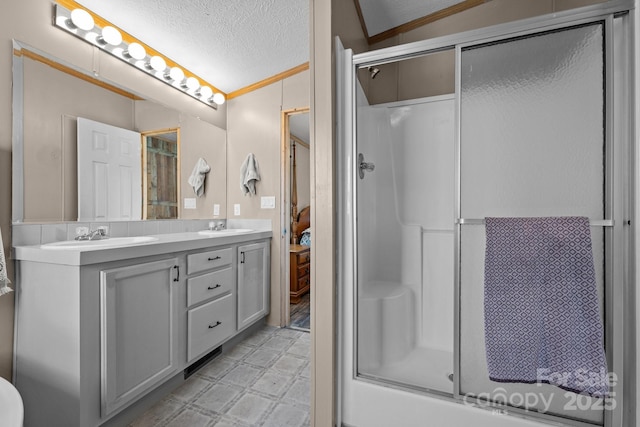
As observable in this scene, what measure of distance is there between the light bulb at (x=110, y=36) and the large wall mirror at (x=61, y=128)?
245mm

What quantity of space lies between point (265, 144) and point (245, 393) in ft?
6.67

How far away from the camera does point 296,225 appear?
4168 mm

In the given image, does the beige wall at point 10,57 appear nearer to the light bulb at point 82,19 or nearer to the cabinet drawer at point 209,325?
the light bulb at point 82,19

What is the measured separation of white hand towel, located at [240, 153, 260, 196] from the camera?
275 centimetres

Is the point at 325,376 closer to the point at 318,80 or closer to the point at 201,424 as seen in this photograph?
the point at 201,424

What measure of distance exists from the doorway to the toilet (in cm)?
145

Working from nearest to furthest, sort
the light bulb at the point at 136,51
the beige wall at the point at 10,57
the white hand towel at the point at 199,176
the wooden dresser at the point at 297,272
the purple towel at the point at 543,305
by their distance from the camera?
the purple towel at the point at 543,305 < the beige wall at the point at 10,57 < the light bulb at the point at 136,51 < the white hand towel at the point at 199,176 < the wooden dresser at the point at 297,272

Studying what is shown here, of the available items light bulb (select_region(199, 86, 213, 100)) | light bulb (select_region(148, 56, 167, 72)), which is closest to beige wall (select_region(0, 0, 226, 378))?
light bulb (select_region(148, 56, 167, 72))

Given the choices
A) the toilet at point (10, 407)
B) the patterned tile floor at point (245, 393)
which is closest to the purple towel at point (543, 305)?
the patterned tile floor at point (245, 393)

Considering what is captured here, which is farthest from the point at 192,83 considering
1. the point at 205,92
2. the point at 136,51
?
the point at 136,51

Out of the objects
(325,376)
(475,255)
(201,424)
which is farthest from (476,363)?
(201,424)

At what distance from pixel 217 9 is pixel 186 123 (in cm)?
97

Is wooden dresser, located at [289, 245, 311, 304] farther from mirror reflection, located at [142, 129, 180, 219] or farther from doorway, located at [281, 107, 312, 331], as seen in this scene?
mirror reflection, located at [142, 129, 180, 219]

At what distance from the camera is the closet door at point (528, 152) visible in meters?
1.12
